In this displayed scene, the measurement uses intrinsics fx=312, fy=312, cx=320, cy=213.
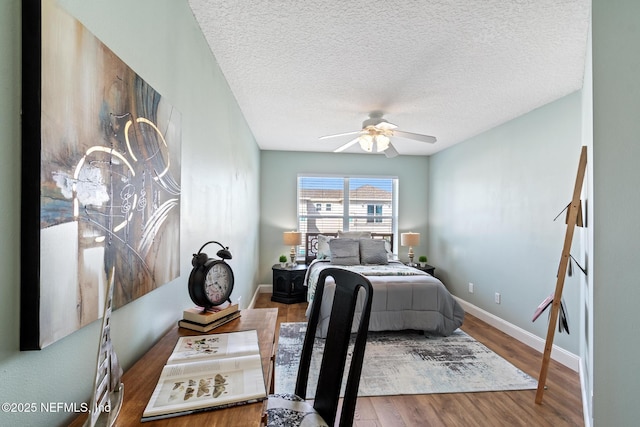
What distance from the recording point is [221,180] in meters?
2.45

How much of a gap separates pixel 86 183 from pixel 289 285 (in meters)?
4.10

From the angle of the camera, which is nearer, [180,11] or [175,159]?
[175,159]

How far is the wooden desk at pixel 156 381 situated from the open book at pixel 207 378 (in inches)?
0.8

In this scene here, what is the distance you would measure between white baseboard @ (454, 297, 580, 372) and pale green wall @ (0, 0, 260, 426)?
3.07 meters

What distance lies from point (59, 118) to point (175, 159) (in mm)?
713

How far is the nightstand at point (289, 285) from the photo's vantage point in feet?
15.5

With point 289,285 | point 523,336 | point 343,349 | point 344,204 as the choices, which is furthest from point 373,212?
point 343,349

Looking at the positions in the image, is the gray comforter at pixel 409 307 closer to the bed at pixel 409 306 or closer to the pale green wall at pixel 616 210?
the bed at pixel 409 306

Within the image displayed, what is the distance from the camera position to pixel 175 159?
142cm

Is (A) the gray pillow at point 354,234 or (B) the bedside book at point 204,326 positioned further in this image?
(A) the gray pillow at point 354,234

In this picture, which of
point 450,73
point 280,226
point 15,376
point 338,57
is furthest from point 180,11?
point 280,226

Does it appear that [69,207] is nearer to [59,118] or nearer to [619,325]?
[59,118]

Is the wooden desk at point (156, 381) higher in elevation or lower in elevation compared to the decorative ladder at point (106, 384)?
lower

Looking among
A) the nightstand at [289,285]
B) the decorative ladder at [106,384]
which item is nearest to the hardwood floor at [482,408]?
the decorative ladder at [106,384]
